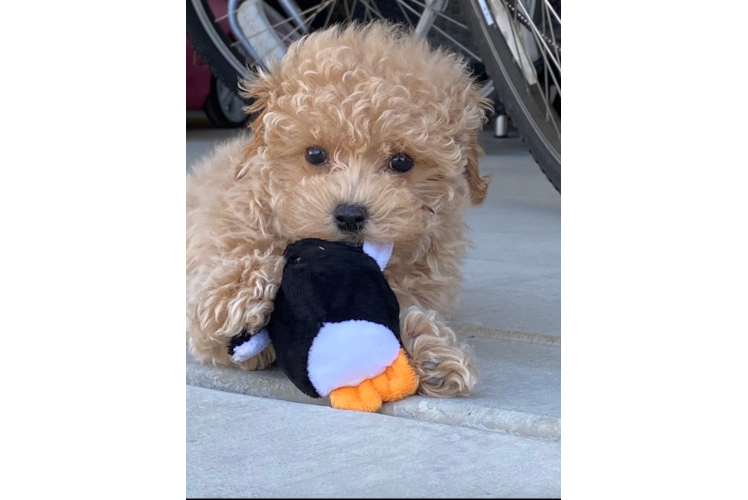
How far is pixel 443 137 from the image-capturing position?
2346 mm

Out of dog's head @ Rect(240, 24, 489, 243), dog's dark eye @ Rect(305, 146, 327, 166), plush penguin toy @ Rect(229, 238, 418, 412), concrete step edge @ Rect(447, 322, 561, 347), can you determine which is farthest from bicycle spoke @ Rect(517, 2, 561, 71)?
plush penguin toy @ Rect(229, 238, 418, 412)

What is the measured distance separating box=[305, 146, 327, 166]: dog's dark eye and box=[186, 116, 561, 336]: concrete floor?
567 mm

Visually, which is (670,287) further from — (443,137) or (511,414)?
(443,137)

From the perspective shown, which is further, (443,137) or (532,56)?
(532,56)

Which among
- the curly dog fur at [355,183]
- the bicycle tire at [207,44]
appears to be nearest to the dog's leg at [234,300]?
the curly dog fur at [355,183]

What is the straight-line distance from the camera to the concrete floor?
10.3 ft

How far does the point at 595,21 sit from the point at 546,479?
0.82 m

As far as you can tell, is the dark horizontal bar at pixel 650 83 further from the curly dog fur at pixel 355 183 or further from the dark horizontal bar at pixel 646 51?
the curly dog fur at pixel 355 183

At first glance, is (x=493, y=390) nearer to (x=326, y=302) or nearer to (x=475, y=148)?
(x=326, y=302)

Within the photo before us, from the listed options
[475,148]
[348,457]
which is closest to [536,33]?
[475,148]

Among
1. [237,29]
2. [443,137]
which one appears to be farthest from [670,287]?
[237,29]

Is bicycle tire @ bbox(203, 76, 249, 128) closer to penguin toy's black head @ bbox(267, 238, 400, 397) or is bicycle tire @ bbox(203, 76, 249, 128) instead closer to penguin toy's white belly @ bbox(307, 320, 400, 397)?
penguin toy's black head @ bbox(267, 238, 400, 397)

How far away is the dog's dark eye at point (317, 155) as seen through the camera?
2.29m

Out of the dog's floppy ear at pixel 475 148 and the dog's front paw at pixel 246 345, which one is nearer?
the dog's front paw at pixel 246 345
